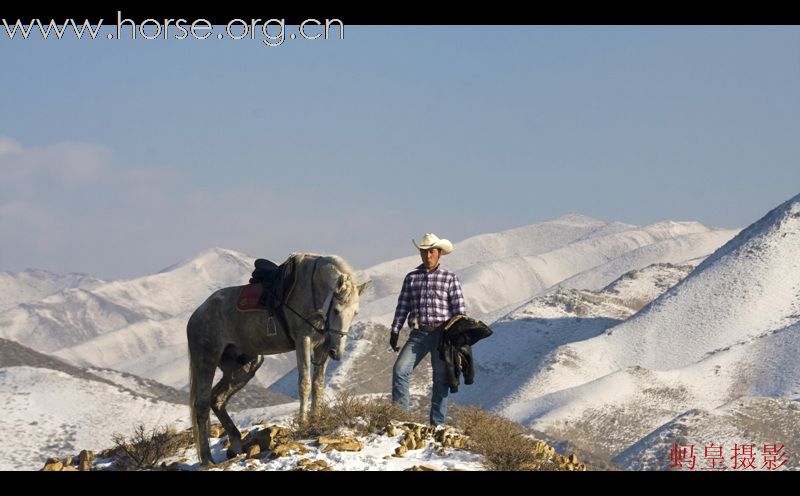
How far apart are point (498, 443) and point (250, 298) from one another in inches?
159

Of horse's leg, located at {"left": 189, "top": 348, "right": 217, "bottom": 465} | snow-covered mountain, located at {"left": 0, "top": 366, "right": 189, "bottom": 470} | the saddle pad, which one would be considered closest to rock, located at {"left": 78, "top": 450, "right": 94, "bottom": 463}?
horse's leg, located at {"left": 189, "top": 348, "right": 217, "bottom": 465}

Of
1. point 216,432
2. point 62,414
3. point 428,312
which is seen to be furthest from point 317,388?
point 62,414

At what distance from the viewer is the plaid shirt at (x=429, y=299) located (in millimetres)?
15219

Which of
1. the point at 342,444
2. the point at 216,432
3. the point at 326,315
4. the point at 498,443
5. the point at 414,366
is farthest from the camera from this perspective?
the point at 216,432

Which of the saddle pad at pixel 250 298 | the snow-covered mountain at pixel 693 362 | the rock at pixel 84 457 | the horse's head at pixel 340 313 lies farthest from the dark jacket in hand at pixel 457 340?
the snow-covered mountain at pixel 693 362

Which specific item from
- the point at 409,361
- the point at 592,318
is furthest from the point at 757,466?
the point at 592,318

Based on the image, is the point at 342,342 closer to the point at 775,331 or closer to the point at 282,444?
the point at 282,444

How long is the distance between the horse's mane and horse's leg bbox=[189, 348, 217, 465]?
7.16 ft

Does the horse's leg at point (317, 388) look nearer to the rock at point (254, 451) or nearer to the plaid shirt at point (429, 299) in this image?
the rock at point (254, 451)

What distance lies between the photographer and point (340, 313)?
554 inches

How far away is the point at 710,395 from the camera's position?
3329 inches

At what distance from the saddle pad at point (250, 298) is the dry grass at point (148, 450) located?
7.58ft

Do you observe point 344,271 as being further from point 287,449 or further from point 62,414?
point 62,414

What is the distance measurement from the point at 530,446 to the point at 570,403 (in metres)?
68.7
